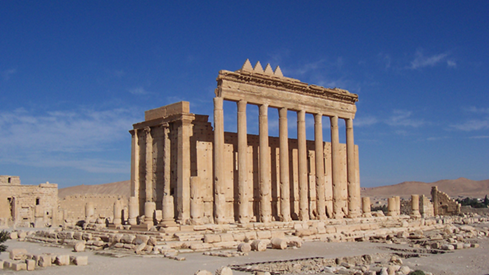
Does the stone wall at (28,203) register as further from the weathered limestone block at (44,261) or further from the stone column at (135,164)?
the weathered limestone block at (44,261)

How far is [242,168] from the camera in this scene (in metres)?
27.9

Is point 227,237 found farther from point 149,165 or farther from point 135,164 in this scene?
point 135,164

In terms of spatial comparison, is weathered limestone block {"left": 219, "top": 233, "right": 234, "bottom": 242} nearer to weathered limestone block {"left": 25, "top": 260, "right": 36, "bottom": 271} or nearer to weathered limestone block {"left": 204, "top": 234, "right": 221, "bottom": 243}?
weathered limestone block {"left": 204, "top": 234, "right": 221, "bottom": 243}

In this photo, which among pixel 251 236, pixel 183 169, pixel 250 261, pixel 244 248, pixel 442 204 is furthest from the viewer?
pixel 442 204

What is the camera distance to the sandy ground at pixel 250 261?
1627cm

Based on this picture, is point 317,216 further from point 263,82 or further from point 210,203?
point 263,82

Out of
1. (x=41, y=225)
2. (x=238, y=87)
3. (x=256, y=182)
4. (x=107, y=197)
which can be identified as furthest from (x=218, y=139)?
(x=107, y=197)

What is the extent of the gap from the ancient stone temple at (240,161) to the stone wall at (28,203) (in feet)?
57.1

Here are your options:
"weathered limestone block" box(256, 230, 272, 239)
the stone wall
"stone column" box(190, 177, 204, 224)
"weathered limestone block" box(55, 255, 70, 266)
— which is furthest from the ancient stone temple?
the stone wall

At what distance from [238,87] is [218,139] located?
11.0 ft

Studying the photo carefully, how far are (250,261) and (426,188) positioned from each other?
137 metres

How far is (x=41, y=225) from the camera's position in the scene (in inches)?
1614

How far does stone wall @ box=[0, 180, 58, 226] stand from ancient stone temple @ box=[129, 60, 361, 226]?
17.4 m

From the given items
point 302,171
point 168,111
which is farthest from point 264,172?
point 168,111
